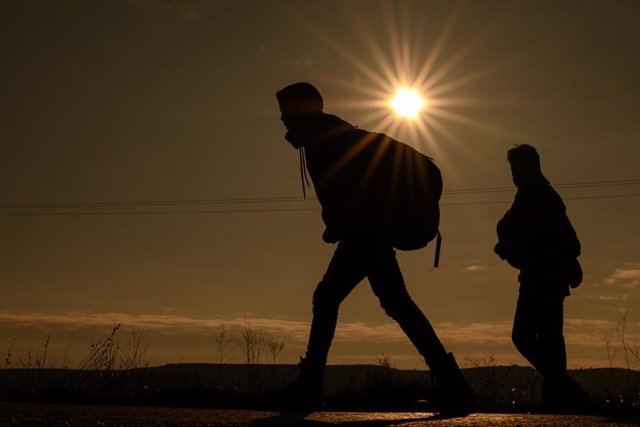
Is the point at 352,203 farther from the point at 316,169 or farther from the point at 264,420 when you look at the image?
the point at 264,420

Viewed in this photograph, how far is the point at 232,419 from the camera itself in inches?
170

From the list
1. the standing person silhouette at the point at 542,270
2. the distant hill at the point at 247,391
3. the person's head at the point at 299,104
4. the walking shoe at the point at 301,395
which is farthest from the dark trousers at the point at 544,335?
the person's head at the point at 299,104

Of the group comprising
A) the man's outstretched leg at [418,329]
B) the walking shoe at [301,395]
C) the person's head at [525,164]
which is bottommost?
the walking shoe at [301,395]

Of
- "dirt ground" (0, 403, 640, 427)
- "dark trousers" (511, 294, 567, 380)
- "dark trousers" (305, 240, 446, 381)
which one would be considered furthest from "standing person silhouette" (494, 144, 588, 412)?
"dirt ground" (0, 403, 640, 427)

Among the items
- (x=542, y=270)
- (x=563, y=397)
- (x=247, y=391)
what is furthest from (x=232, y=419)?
(x=247, y=391)

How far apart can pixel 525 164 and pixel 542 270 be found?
780 millimetres

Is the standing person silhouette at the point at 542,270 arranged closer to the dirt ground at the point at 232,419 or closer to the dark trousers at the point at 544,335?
the dark trousers at the point at 544,335

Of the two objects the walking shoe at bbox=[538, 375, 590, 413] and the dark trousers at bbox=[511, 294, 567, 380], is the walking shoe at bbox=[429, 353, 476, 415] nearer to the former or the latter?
the walking shoe at bbox=[538, 375, 590, 413]

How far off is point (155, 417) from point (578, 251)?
11.1 feet

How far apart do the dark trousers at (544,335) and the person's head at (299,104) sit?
204 cm

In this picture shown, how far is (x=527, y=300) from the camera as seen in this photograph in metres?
6.14

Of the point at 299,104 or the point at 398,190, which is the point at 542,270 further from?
the point at 299,104

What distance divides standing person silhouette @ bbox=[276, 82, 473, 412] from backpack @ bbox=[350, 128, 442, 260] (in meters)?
0.07

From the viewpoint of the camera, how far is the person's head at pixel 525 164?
620cm
